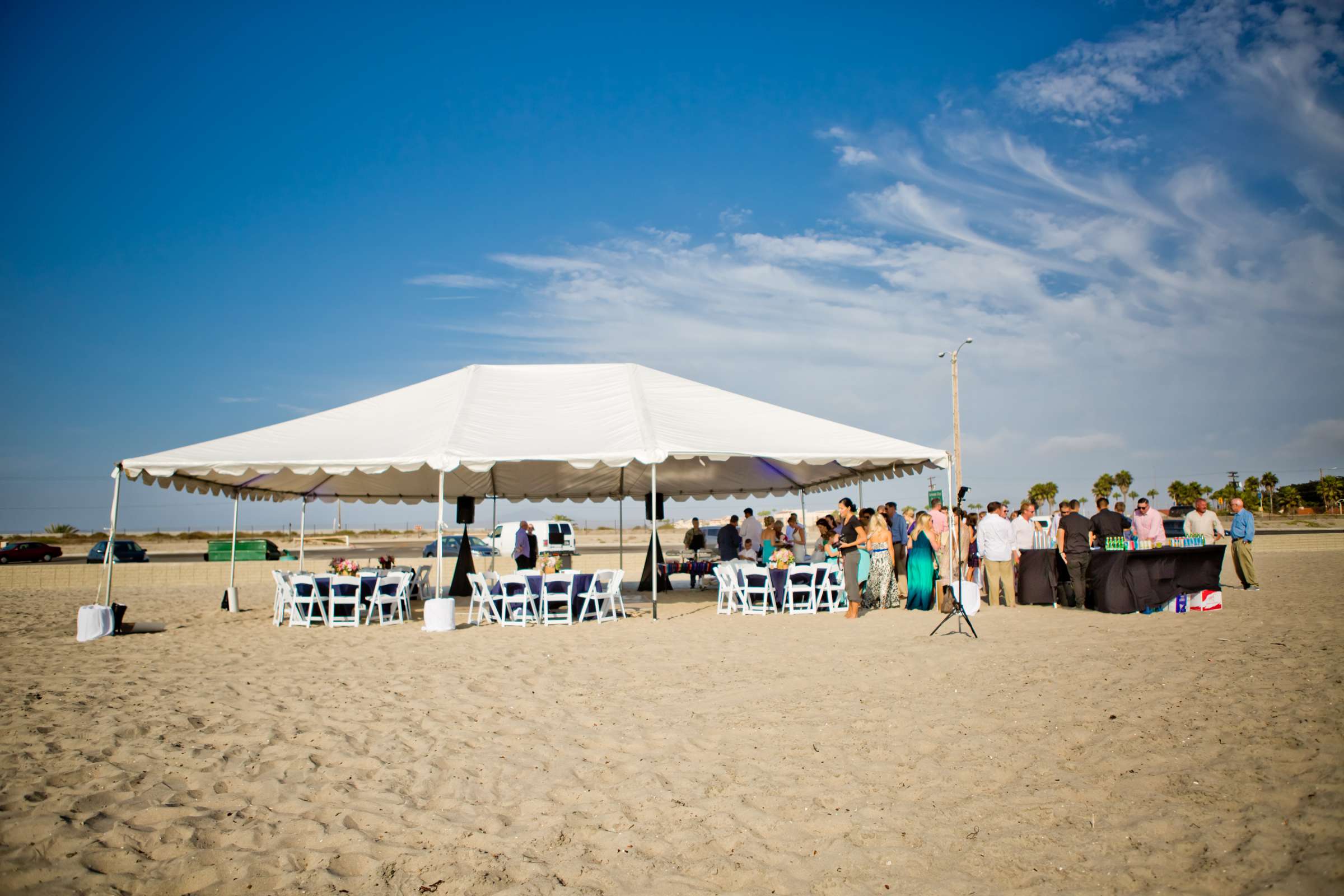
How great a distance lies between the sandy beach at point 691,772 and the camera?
3.06 m

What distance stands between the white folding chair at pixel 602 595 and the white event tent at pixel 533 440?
540 millimetres

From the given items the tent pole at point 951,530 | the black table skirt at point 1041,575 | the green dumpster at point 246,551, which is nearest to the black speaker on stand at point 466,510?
the tent pole at point 951,530

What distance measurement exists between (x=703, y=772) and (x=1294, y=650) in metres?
5.18

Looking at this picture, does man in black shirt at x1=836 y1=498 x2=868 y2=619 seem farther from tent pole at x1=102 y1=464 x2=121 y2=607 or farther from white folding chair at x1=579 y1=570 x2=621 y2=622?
tent pole at x1=102 y1=464 x2=121 y2=607

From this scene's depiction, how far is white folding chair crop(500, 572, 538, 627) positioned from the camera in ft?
32.7

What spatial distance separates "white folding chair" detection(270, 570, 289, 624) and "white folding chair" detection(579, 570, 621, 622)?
371cm

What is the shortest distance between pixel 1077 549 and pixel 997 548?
3.16ft

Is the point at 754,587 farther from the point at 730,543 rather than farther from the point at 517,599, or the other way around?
the point at 517,599

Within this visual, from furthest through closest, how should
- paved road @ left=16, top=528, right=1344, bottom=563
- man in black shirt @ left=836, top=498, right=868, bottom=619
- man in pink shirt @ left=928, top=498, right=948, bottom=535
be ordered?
paved road @ left=16, top=528, right=1344, bottom=563, man in pink shirt @ left=928, top=498, right=948, bottom=535, man in black shirt @ left=836, top=498, right=868, bottom=619

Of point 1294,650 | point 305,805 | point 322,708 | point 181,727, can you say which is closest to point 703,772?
point 305,805

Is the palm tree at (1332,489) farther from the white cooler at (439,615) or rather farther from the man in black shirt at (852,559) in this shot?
the white cooler at (439,615)

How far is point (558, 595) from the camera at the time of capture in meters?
10.0

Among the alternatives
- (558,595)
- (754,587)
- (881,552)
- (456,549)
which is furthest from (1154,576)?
(456,549)

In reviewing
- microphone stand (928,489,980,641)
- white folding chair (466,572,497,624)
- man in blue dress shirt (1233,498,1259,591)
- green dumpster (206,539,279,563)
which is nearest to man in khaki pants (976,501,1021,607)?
microphone stand (928,489,980,641)
